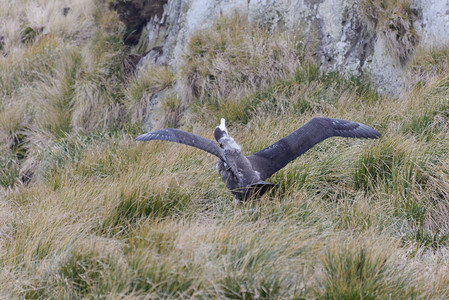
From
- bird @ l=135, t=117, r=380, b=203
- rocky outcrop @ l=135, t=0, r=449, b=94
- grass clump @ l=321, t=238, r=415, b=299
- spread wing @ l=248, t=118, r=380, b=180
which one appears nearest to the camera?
Answer: grass clump @ l=321, t=238, r=415, b=299

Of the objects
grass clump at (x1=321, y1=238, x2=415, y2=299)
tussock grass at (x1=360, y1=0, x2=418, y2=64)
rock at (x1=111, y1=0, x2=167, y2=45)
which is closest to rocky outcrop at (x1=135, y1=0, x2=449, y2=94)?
tussock grass at (x1=360, y1=0, x2=418, y2=64)

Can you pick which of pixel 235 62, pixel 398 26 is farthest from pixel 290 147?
pixel 398 26

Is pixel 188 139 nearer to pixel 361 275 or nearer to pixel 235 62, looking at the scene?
pixel 361 275

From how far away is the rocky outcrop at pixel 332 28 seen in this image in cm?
591

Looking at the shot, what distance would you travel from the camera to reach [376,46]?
614 cm

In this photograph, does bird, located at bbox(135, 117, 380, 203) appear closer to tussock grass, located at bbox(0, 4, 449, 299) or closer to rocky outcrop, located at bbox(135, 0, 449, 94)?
tussock grass, located at bbox(0, 4, 449, 299)

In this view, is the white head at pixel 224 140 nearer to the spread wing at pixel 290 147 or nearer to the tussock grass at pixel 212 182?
the spread wing at pixel 290 147

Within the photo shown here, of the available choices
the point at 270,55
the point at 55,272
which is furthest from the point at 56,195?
the point at 270,55

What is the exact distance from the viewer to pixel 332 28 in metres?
6.48

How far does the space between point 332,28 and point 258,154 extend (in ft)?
9.22

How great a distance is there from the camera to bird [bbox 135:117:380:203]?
4105 mm

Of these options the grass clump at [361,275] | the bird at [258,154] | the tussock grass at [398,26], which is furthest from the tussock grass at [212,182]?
the tussock grass at [398,26]

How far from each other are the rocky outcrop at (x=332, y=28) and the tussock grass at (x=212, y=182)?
9.4 inches

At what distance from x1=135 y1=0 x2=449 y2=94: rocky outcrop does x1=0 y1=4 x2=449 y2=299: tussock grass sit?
0.78 feet
